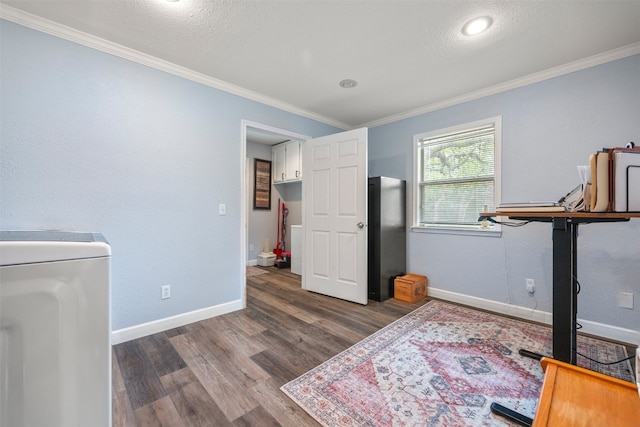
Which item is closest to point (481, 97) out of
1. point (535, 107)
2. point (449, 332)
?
point (535, 107)

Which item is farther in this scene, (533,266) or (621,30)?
(533,266)

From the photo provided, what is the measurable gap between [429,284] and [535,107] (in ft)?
6.99

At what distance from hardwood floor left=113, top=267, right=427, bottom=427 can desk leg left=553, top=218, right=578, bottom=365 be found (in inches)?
49.3

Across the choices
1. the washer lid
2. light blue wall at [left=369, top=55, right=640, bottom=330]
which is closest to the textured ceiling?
light blue wall at [left=369, top=55, right=640, bottom=330]

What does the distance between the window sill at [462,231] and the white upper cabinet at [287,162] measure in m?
2.28

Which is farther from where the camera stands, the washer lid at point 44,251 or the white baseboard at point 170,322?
the white baseboard at point 170,322

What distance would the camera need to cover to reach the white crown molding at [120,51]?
178 centimetres

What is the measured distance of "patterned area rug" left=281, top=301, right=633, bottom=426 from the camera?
4.61ft

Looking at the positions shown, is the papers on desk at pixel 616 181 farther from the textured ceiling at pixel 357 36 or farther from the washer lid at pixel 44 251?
the washer lid at pixel 44 251

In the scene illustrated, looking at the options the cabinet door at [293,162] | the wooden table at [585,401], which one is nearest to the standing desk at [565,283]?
the wooden table at [585,401]

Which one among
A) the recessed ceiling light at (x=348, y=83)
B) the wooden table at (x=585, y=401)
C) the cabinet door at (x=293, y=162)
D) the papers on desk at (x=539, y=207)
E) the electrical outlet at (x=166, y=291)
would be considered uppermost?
the recessed ceiling light at (x=348, y=83)

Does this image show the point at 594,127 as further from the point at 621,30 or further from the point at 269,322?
the point at 269,322

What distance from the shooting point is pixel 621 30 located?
6.34ft

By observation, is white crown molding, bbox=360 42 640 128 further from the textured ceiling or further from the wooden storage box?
the wooden storage box
